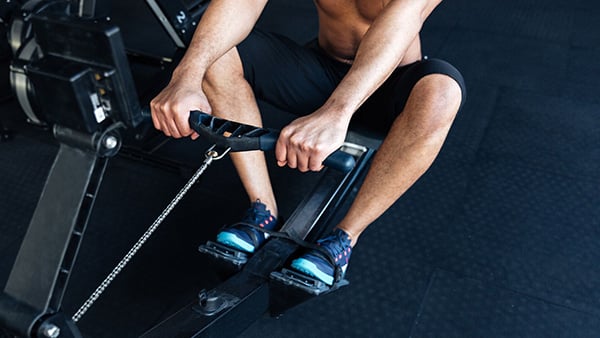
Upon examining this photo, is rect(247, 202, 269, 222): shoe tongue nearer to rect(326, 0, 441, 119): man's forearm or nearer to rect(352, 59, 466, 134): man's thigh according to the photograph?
rect(352, 59, 466, 134): man's thigh

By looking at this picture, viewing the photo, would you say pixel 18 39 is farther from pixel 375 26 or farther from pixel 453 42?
pixel 453 42

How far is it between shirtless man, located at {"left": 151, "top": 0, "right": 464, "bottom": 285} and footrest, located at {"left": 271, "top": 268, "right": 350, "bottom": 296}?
0.02 m

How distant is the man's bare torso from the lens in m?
1.62

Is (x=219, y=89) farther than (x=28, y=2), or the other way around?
(x=28, y=2)

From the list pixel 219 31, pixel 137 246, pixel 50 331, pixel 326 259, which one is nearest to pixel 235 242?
pixel 326 259

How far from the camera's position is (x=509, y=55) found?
9.17 ft

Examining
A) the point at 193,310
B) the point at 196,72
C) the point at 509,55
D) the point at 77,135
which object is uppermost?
the point at 77,135

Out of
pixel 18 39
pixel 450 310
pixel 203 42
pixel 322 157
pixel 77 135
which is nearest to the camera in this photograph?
pixel 77 135

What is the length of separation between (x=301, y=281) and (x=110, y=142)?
70cm

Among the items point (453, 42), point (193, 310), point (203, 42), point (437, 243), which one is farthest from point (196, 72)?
point (453, 42)

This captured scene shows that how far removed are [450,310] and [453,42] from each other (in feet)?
5.91

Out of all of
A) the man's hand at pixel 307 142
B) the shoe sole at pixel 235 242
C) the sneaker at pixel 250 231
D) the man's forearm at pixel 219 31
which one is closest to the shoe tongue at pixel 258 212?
the sneaker at pixel 250 231

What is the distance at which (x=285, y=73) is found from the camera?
5.26 feet

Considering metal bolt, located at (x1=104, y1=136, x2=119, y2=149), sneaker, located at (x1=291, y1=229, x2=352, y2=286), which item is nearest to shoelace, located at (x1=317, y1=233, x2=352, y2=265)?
sneaker, located at (x1=291, y1=229, x2=352, y2=286)
